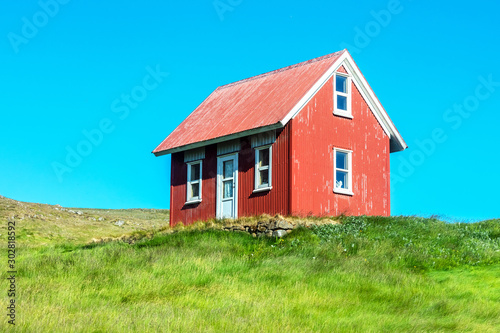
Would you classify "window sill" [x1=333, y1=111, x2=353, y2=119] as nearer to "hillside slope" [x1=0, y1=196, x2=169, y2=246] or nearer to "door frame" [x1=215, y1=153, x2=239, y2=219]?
"door frame" [x1=215, y1=153, x2=239, y2=219]

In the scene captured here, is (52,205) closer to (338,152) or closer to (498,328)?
(338,152)

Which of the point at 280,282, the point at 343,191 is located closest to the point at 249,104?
the point at 343,191

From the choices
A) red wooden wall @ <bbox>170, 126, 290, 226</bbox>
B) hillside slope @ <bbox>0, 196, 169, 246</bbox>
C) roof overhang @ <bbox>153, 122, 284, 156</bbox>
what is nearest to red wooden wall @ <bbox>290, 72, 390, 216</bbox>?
red wooden wall @ <bbox>170, 126, 290, 226</bbox>

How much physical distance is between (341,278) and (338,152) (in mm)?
10320

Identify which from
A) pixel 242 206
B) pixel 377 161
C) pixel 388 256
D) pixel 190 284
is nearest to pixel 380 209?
pixel 377 161

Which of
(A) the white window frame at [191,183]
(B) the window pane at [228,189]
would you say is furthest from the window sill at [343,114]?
(A) the white window frame at [191,183]

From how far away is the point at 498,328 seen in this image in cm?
1237

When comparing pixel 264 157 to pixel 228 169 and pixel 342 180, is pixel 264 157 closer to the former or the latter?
pixel 228 169

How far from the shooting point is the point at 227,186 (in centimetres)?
2650

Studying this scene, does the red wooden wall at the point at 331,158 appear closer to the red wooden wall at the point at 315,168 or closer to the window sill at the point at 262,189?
the red wooden wall at the point at 315,168

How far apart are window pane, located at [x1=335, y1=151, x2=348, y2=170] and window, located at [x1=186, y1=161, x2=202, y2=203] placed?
19.7 ft

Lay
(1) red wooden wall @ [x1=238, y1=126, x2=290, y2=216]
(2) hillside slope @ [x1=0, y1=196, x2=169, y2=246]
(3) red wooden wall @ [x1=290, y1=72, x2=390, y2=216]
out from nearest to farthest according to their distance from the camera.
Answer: (1) red wooden wall @ [x1=238, y1=126, x2=290, y2=216], (3) red wooden wall @ [x1=290, y1=72, x2=390, y2=216], (2) hillside slope @ [x1=0, y1=196, x2=169, y2=246]

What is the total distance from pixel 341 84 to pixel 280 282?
1266 cm

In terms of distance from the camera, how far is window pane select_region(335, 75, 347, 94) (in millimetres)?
26312
